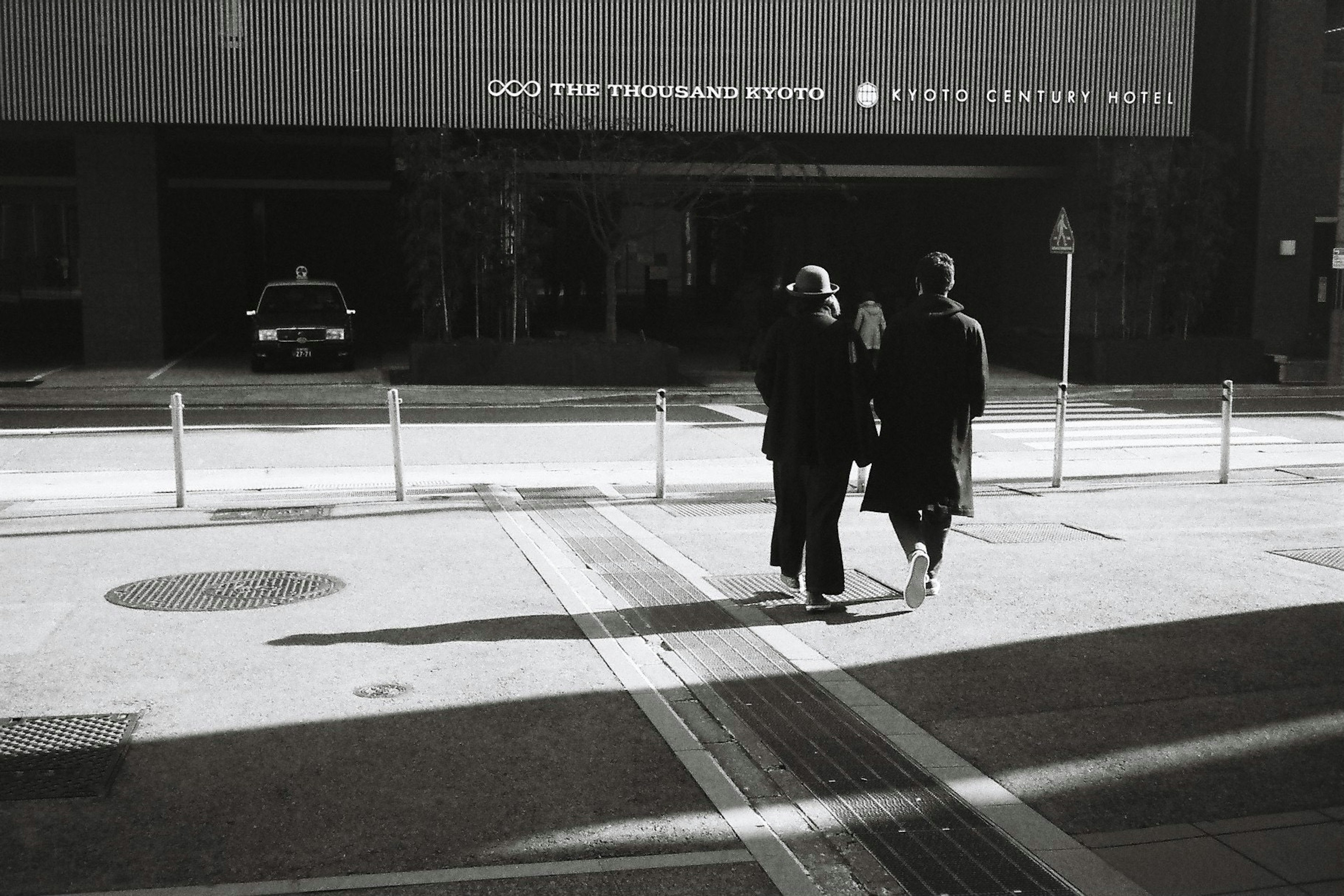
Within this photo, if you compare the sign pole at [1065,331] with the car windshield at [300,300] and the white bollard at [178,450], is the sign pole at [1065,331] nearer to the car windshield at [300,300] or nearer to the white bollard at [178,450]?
the white bollard at [178,450]

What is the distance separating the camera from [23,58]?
24.0 m

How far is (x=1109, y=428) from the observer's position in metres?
19.0

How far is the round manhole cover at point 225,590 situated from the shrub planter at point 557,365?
15210 millimetres

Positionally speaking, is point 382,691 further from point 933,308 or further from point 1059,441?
point 1059,441

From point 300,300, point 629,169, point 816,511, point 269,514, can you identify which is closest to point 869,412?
point 816,511

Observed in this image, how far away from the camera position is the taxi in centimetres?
2533

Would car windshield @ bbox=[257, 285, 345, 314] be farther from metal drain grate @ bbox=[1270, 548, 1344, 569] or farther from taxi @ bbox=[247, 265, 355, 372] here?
metal drain grate @ bbox=[1270, 548, 1344, 569]

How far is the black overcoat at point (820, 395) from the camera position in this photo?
7.77 metres

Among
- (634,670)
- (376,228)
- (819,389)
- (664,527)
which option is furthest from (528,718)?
(376,228)

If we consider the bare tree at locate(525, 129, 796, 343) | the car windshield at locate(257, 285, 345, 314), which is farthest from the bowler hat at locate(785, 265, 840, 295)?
the car windshield at locate(257, 285, 345, 314)

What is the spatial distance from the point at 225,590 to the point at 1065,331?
18.0 metres

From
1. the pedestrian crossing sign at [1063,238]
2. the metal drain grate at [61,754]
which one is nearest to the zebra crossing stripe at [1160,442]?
→ the pedestrian crossing sign at [1063,238]

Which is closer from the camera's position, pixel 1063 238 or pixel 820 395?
pixel 820 395

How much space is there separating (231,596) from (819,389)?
365cm
